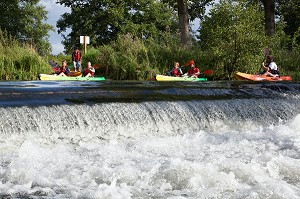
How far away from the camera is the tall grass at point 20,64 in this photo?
15.4m

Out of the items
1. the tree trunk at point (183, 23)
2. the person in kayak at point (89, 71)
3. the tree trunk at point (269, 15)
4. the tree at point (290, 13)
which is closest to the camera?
the person in kayak at point (89, 71)

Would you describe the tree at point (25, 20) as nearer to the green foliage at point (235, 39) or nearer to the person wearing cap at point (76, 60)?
the person wearing cap at point (76, 60)

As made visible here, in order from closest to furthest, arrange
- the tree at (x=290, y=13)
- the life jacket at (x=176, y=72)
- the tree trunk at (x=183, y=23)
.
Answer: the life jacket at (x=176, y=72), the tree trunk at (x=183, y=23), the tree at (x=290, y=13)

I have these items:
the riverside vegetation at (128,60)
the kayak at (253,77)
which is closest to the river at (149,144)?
the kayak at (253,77)

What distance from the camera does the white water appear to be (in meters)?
4.61

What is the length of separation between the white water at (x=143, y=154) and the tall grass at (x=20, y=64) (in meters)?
8.44

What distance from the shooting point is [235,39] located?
58.5ft

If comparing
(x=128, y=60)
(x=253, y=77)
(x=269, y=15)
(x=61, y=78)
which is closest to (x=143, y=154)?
(x=61, y=78)

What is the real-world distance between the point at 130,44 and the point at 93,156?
13.8m

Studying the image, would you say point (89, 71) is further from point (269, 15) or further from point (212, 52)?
point (269, 15)

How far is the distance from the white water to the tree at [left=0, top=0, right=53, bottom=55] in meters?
30.1

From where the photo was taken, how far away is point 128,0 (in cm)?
3491

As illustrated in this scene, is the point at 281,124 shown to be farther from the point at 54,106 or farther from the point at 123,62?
the point at 123,62

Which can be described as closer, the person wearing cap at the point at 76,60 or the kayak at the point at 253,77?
the kayak at the point at 253,77
